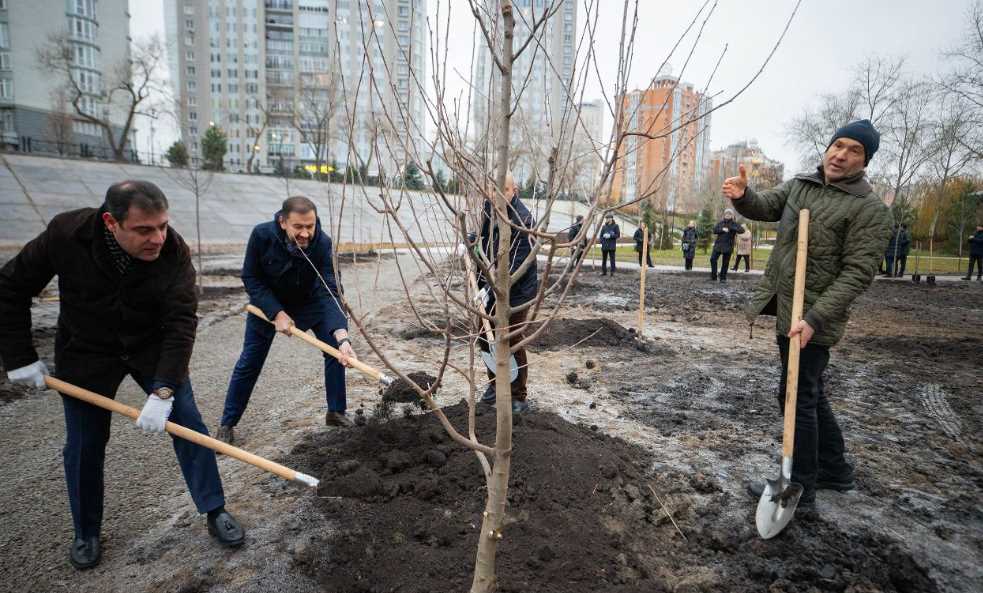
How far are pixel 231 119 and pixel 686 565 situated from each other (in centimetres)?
8806

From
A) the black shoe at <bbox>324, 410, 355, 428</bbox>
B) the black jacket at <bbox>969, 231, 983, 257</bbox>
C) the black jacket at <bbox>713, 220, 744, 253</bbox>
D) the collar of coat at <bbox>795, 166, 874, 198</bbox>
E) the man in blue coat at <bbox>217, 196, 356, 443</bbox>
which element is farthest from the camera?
the black jacket at <bbox>969, 231, 983, 257</bbox>

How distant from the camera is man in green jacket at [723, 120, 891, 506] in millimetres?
2539

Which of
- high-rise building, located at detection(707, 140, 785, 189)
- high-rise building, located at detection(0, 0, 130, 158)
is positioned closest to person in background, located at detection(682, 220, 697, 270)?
high-rise building, located at detection(707, 140, 785, 189)

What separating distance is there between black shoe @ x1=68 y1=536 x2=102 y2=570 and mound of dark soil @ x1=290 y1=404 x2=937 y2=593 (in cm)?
94

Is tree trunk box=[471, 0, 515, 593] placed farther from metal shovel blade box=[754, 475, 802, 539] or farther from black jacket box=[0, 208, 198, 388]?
black jacket box=[0, 208, 198, 388]

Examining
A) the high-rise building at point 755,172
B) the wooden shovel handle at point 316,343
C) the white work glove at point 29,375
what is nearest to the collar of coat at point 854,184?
the wooden shovel handle at point 316,343

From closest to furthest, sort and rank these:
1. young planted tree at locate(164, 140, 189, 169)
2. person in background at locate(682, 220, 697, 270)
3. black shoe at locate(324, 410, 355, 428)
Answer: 1. black shoe at locate(324, 410, 355, 428)
2. person in background at locate(682, 220, 697, 270)
3. young planted tree at locate(164, 140, 189, 169)

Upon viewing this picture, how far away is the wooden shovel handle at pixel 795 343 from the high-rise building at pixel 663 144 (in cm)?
70

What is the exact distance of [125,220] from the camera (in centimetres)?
221

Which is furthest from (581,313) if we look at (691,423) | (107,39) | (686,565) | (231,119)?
(231,119)

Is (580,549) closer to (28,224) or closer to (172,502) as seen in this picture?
(172,502)

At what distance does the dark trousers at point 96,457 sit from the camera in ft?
7.92

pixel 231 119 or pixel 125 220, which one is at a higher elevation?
pixel 231 119

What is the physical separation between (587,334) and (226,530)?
5284 millimetres
